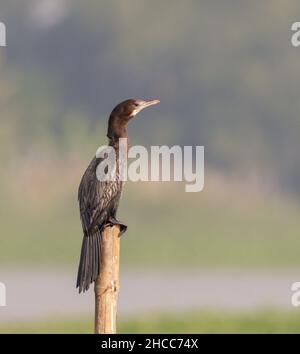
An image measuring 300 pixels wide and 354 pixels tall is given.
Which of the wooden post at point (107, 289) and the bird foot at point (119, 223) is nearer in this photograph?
the wooden post at point (107, 289)

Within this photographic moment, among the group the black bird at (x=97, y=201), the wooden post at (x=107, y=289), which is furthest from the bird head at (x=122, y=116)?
the wooden post at (x=107, y=289)

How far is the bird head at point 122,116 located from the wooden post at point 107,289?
1.07 metres

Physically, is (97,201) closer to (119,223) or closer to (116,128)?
(119,223)

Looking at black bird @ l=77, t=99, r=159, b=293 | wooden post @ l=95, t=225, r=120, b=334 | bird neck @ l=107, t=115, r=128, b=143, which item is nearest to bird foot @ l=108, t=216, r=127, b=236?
black bird @ l=77, t=99, r=159, b=293

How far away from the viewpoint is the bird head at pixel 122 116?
7660 millimetres

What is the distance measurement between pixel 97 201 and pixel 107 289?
0.91m

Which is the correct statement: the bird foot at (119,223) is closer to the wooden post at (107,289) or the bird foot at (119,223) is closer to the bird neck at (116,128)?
the wooden post at (107,289)

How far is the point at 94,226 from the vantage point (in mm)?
7242

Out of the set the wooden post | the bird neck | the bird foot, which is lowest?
the wooden post

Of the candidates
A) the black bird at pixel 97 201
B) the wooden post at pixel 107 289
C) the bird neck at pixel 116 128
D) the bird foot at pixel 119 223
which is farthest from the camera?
the bird neck at pixel 116 128

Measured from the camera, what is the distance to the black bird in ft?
22.9

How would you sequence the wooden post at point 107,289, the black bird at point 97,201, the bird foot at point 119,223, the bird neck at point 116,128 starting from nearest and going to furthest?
the wooden post at point 107,289, the black bird at point 97,201, the bird foot at point 119,223, the bird neck at point 116,128

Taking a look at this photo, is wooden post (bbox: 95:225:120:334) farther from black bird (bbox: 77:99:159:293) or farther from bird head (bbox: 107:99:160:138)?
bird head (bbox: 107:99:160:138)
